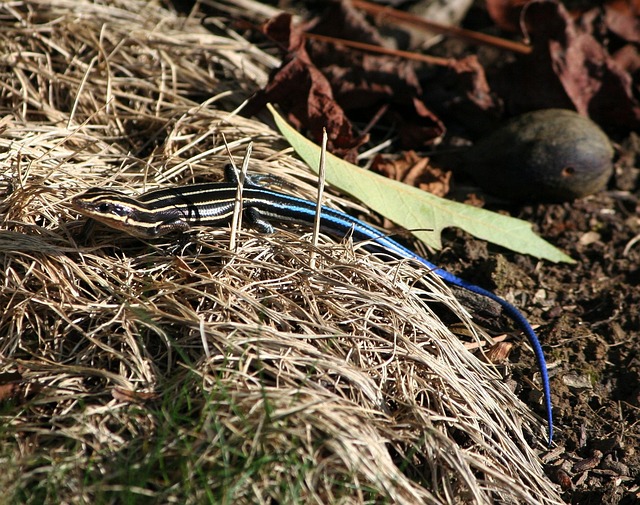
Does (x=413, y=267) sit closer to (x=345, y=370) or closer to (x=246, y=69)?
(x=345, y=370)

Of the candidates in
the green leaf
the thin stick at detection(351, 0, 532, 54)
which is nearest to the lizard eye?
the green leaf

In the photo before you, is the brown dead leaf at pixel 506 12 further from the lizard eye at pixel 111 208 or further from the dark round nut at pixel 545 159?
the lizard eye at pixel 111 208

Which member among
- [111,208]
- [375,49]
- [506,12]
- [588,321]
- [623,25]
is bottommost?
[588,321]

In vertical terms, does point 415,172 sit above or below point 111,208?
below

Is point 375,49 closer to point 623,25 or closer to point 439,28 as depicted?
point 439,28

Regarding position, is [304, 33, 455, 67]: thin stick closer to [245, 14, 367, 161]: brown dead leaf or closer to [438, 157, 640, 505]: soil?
[245, 14, 367, 161]: brown dead leaf

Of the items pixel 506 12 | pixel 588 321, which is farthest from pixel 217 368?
pixel 506 12
